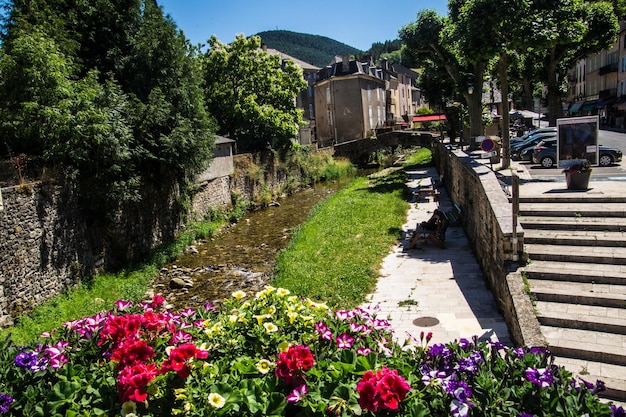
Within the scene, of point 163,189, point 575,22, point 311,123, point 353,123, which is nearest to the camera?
point 575,22

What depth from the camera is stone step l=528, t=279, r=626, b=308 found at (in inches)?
307

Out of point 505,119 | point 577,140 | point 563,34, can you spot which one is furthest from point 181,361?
point 563,34

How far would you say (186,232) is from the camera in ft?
68.3

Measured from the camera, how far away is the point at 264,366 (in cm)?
414

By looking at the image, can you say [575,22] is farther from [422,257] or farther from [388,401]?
[388,401]

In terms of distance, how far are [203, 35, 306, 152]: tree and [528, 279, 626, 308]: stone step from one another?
2402cm

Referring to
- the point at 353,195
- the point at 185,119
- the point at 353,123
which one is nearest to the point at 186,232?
the point at 185,119

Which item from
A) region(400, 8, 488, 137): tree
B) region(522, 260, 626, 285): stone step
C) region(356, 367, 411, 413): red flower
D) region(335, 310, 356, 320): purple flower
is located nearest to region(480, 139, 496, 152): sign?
region(522, 260, 626, 285): stone step

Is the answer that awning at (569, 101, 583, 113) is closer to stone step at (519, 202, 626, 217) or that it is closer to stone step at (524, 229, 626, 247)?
stone step at (519, 202, 626, 217)

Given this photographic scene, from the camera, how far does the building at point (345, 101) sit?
170ft

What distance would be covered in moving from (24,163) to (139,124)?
458cm

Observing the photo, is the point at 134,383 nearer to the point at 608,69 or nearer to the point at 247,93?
the point at 247,93

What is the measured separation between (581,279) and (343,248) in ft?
27.4

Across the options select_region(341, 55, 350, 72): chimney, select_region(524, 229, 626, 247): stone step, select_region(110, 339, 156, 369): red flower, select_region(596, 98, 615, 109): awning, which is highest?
select_region(341, 55, 350, 72): chimney
